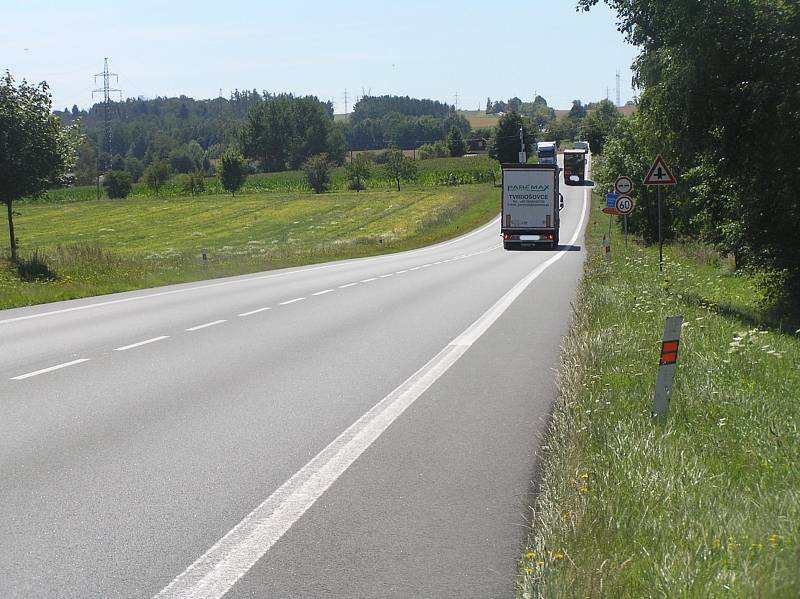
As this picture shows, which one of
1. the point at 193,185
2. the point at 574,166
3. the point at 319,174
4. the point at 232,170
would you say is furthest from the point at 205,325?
the point at 193,185

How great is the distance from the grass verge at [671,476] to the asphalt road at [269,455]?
0.36m

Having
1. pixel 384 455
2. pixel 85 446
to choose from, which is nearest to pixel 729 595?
pixel 384 455

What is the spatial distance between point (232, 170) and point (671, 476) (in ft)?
403

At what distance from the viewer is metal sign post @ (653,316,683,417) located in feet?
25.3

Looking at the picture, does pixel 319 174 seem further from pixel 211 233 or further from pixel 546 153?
pixel 211 233

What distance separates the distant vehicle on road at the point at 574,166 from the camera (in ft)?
360

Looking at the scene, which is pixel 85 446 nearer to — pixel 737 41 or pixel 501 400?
pixel 501 400

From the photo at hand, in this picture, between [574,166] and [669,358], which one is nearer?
[669,358]

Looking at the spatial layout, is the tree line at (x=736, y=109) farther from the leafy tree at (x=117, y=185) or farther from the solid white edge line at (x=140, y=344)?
the leafy tree at (x=117, y=185)

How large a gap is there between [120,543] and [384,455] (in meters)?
2.45

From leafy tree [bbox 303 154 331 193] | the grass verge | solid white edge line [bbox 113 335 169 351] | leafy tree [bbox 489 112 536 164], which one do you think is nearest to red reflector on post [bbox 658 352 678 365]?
the grass verge

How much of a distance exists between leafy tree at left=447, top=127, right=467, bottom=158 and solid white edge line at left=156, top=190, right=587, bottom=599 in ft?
560

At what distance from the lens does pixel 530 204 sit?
150ft

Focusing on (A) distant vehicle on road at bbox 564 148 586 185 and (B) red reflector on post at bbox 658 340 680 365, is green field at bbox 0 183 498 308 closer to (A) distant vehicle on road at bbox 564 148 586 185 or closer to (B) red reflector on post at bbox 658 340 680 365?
(A) distant vehicle on road at bbox 564 148 586 185
